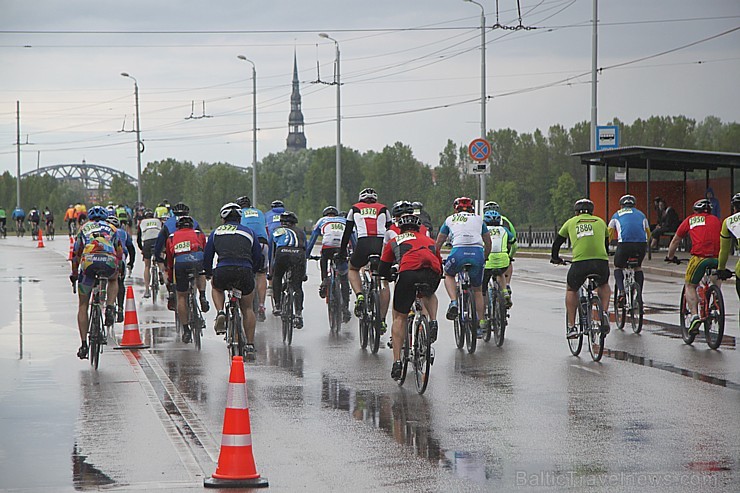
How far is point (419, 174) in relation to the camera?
92.1 m

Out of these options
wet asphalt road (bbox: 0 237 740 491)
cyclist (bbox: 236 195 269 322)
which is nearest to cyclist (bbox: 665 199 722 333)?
wet asphalt road (bbox: 0 237 740 491)

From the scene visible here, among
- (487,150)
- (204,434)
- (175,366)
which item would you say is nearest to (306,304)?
(175,366)

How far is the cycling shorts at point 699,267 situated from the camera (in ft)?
44.8

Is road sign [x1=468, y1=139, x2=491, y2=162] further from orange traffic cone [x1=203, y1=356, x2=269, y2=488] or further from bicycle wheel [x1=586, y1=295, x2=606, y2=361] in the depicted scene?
orange traffic cone [x1=203, y1=356, x2=269, y2=488]

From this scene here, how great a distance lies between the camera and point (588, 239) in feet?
42.4

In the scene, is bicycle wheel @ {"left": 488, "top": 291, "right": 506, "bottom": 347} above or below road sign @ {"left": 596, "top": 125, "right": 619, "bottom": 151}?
below

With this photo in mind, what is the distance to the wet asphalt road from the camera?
7258mm

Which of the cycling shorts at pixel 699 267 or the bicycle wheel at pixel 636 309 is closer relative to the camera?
the cycling shorts at pixel 699 267

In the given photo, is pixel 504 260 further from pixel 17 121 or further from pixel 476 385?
pixel 17 121

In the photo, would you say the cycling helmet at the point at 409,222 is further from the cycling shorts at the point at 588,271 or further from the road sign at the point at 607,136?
the road sign at the point at 607,136

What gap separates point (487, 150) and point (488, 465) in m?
28.0

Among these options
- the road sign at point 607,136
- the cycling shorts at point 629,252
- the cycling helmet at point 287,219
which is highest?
the road sign at point 607,136

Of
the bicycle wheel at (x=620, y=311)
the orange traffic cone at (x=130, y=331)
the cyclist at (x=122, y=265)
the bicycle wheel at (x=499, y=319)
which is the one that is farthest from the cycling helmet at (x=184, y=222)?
the bicycle wheel at (x=620, y=311)

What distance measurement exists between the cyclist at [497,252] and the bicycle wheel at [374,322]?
59.0 inches
